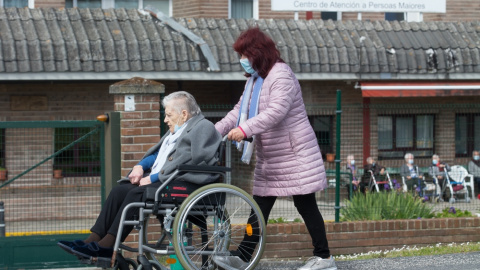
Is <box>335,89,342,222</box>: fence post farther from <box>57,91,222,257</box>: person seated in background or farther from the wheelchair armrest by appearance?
the wheelchair armrest

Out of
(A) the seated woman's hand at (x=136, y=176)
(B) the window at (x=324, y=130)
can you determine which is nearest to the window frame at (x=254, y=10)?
(B) the window at (x=324, y=130)

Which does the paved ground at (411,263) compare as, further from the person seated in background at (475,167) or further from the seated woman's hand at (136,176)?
the person seated in background at (475,167)

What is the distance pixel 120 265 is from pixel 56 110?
10735 millimetres

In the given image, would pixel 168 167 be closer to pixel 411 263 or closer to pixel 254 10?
pixel 411 263

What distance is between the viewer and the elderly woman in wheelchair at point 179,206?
6.34m

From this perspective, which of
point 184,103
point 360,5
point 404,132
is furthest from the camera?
point 360,5

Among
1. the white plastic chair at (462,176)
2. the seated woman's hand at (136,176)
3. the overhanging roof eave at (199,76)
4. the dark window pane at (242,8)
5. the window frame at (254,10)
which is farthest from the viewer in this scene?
the dark window pane at (242,8)

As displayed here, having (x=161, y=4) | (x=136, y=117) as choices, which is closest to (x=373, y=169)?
(x=136, y=117)

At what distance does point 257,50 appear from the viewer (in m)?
6.97

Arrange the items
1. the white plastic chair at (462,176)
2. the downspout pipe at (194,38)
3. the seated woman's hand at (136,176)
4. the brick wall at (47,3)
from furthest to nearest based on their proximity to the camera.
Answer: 1. the brick wall at (47,3)
2. the downspout pipe at (194,38)
3. the white plastic chair at (462,176)
4. the seated woman's hand at (136,176)

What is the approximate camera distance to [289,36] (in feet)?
55.8

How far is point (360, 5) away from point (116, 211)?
11.8 meters

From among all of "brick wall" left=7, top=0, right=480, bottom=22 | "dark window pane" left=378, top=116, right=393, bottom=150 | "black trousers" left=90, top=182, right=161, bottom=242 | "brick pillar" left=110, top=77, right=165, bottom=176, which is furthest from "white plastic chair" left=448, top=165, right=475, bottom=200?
"brick wall" left=7, top=0, right=480, bottom=22

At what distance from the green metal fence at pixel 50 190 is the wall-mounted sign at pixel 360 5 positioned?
8.60 m
